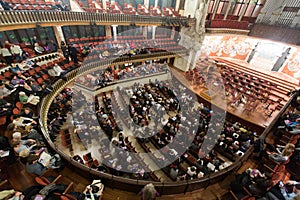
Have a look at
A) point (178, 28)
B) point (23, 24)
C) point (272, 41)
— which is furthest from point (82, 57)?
point (272, 41)

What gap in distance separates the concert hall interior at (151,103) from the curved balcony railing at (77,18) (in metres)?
0.06

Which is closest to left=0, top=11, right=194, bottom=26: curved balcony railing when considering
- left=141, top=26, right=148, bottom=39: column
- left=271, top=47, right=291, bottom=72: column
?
left=141, top=26, right=148, bottom=39: column

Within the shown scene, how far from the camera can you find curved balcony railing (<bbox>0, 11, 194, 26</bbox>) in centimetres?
742

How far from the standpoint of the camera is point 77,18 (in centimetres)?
1028

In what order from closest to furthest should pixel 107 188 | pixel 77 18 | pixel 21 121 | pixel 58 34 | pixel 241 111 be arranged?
pixel 107 188
pixel 21 121
pixel 77 18
pixel 241 111
pixel 58 34

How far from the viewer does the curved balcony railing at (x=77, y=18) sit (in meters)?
7.42

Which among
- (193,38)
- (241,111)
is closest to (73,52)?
(193,38)

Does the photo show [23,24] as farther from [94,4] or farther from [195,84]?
[195,84]

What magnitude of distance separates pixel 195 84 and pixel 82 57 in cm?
973

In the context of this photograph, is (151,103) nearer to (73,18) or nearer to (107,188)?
(107,188)

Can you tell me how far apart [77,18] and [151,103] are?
25.3 feet

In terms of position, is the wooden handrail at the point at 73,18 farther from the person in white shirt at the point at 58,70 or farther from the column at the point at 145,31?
the column at the point at 145,31

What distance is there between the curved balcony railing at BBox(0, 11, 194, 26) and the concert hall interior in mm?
59

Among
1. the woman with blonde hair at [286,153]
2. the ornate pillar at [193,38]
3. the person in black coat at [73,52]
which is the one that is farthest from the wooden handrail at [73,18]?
the woman with blonde hair at [286,153]
